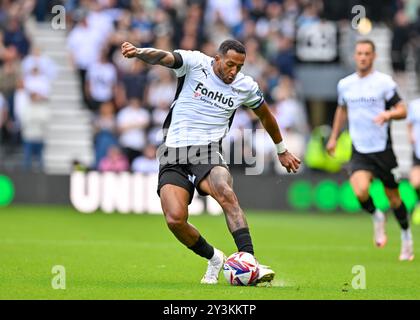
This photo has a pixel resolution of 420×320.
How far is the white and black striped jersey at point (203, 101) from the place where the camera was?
11.0m

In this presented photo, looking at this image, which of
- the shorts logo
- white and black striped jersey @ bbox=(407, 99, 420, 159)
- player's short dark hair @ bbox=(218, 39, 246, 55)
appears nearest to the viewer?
player's short dark hair @ bbox=(218, 39, 246, 55)

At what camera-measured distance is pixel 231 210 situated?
10.6 metres

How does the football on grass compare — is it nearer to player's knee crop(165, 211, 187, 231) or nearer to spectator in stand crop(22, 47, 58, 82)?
player's knee crop(165, 211, 187, 231)

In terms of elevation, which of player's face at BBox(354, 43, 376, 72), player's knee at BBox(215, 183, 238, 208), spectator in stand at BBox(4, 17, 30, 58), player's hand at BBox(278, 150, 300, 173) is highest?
spectator in stand at BBox(4, 17, 30, 58)

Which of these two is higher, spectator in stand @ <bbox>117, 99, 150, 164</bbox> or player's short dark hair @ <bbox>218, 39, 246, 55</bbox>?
player's short dark hair @ <bbox>218, 39, 246, 55</bbox>

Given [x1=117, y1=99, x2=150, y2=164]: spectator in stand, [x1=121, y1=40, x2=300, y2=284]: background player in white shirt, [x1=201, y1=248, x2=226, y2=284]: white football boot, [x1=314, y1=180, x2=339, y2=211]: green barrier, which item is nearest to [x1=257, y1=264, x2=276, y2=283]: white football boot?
[x1=121, y1=40, x2=300, y2=284]: background player in white shirt

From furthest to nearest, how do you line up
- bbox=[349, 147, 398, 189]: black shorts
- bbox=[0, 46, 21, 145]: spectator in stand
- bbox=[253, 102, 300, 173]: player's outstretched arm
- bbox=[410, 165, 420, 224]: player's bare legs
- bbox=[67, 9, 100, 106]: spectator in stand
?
bbox=[67, 9, 100, 106]: spectator in stand
bbox=[0, 46, 21, 145]: spectator in stand
bbox=[410, 165, 420, 224]: player's bare legs
bbox=[349, 147, 398, 189]: black shorts
bbox=[253, 102, 300, 173]: player's outstretched arm

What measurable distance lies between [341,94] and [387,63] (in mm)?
12840

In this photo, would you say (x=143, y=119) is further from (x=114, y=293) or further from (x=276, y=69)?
(x=114, y=293)

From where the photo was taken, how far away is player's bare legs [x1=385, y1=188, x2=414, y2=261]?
1437 centimetres

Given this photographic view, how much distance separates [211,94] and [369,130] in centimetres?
429

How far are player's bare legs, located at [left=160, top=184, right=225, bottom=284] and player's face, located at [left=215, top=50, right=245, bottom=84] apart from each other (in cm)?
118

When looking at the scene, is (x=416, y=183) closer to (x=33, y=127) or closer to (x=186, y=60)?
(x=33, y=127)

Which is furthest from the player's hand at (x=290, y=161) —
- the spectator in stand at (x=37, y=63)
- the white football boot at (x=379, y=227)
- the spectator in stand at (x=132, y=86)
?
the spectator in stand at (x=37, y=63)
